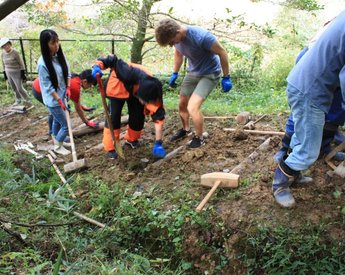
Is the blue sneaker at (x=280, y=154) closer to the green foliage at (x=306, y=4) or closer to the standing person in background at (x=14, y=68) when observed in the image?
the green foliage at (x=306, y=4)

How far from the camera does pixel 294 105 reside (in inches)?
108

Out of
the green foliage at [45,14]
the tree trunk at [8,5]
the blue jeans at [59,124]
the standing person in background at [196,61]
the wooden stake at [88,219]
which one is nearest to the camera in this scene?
the tree trunk at [8,5]

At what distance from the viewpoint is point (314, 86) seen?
257 centimetres

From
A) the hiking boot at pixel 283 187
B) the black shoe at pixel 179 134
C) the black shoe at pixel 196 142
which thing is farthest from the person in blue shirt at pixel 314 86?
the black shoe at pixel 179 134

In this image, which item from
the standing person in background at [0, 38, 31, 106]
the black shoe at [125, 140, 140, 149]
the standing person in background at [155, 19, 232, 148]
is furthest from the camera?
the standing person in background at [0, 38, 31, 106]

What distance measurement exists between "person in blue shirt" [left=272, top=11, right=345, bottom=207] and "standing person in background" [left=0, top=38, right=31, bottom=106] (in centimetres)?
694

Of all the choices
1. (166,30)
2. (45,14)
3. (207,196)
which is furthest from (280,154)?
(45,14)

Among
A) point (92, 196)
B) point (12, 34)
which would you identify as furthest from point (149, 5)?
point (12, 34)

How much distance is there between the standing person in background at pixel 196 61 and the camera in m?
3.94

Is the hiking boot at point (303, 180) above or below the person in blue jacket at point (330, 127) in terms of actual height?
below

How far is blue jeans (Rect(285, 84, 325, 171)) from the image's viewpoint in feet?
8.75

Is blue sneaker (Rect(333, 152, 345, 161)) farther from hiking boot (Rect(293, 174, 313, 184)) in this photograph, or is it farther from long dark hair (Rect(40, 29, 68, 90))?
long dark hair (Rect(40, 29, 68, 90))

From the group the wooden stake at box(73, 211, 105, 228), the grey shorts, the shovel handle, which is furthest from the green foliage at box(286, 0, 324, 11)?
the wooden stake at box(73, 211, 105, 228)

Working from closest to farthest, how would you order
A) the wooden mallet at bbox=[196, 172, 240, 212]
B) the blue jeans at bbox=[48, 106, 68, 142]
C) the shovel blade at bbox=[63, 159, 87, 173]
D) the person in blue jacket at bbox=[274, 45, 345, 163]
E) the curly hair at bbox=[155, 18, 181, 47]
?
the person in blue jacket at bbox=[274, 45, 345, 163]
the wooden mallet at bbox=[196, 172, 240, 212]
the curly hair at bbox=[155, 18, 181, 47]
the shovel blade at bbox=[63, 159, 87, 173]
the blue jeans at bbox=[48, 106, 68, 142]
